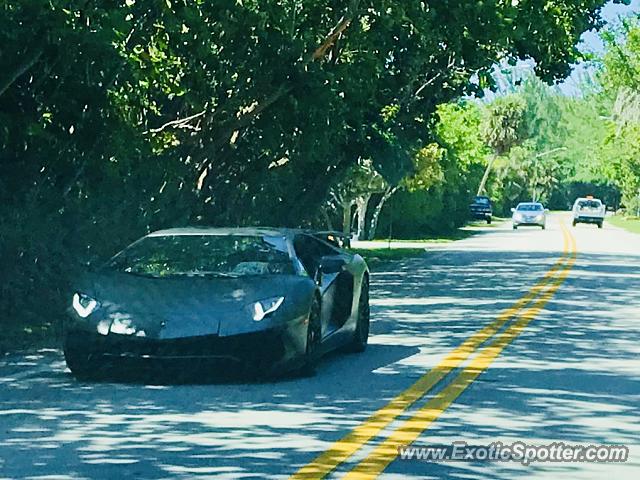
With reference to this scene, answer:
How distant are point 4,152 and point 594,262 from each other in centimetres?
2154

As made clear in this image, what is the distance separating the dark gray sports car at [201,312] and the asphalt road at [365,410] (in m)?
0.27

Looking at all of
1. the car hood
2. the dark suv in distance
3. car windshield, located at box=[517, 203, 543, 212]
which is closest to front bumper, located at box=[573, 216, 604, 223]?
car windshield, located at box=[517, 203, 543, 212]

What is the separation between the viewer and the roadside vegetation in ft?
57.3

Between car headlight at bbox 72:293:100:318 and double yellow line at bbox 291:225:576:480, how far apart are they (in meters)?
2.68

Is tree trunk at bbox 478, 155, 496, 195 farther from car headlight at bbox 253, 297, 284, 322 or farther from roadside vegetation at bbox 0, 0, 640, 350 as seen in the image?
car headlight at bbox 253, 297, 284, 322

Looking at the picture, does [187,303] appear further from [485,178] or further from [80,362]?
[485,178]

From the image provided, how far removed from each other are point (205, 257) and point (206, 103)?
1073 cm

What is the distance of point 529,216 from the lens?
2960 inches

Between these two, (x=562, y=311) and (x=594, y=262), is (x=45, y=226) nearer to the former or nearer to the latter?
(x=562, y=311)

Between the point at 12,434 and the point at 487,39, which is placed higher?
the point at 487,39

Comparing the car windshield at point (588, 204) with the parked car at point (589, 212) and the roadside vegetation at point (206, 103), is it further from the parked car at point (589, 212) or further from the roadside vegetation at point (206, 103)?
the roadside vegetation at point (206, 103)

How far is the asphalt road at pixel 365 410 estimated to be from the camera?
8.56 metres

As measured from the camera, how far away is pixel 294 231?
1409 centimetres

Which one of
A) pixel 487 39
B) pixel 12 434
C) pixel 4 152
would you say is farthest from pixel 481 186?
pixel 12 434
